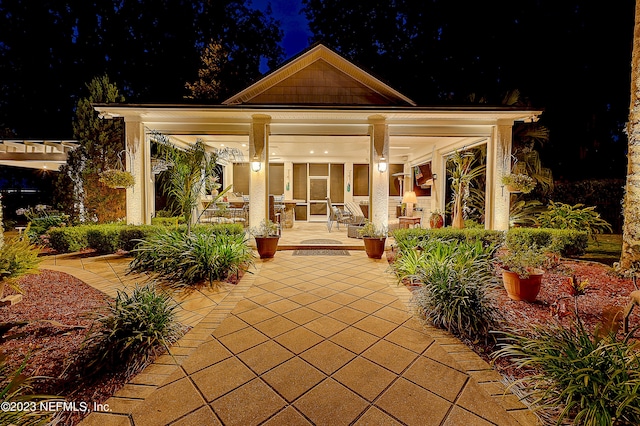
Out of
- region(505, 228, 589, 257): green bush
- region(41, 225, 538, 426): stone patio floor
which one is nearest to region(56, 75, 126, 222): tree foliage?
region(41, 225, 538, 426): stone patio floor

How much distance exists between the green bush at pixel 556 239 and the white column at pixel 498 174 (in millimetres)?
1163

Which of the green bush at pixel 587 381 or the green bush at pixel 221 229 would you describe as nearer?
the green bush at pixel 587 381

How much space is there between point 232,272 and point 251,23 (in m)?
20.7

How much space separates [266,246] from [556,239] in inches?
229

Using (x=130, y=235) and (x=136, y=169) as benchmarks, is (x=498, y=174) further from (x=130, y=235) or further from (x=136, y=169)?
(x=136, y=169)

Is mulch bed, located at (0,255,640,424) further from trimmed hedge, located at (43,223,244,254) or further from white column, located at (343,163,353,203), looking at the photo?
white column, located at (343,163,353,203)

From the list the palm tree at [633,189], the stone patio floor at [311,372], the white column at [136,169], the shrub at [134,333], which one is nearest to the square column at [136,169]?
the white column at [136,169]

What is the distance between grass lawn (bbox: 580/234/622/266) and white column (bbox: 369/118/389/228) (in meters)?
4.31

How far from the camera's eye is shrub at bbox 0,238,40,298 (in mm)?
3141

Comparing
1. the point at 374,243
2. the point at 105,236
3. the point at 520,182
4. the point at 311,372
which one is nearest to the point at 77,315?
the point at 311,372

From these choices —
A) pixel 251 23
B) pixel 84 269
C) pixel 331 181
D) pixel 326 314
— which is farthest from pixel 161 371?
pixel 251 23

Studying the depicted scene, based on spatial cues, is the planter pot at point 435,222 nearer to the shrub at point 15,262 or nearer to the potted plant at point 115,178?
the potted plant at point 115,178

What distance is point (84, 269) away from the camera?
512 cm

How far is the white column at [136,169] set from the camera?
723cm
